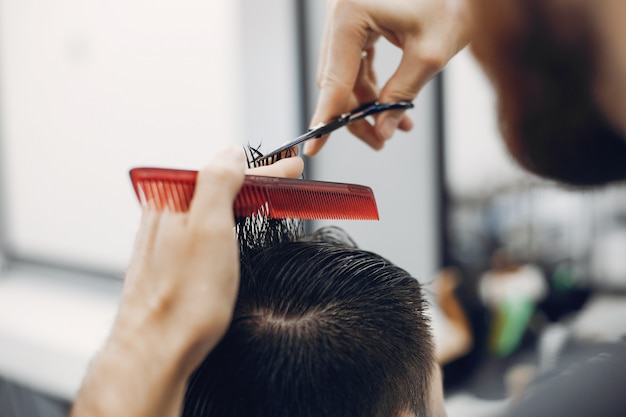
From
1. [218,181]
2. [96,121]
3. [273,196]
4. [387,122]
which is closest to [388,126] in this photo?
[387,122]

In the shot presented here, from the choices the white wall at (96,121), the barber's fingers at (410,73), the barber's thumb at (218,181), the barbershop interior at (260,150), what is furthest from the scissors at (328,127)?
the white wall at (96,121)

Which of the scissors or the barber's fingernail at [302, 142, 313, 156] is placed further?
the barber's fingernail at [302, 142, 313, 156]

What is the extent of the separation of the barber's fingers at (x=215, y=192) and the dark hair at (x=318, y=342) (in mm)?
203

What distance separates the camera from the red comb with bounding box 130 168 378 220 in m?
0.47

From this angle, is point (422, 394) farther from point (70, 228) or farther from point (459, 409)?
point (70, 228)

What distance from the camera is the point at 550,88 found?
0.46m

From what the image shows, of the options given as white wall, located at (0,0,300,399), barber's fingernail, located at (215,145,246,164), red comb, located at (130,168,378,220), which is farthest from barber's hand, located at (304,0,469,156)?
white wall, located at (0,0,300,399)

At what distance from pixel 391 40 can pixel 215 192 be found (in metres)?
0.53

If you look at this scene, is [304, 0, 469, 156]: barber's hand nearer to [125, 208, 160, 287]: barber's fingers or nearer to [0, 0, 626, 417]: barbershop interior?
[0, 0, 626, 417]: barbershop interior

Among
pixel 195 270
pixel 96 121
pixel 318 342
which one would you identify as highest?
pixel 96 121

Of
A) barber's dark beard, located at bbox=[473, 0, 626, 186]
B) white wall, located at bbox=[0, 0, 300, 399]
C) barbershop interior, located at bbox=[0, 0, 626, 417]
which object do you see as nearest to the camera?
barber's dark beard, located at bbox=[473, 0, 626, 186]

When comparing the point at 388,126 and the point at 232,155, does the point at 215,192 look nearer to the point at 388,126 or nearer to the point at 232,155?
the point at 232,155

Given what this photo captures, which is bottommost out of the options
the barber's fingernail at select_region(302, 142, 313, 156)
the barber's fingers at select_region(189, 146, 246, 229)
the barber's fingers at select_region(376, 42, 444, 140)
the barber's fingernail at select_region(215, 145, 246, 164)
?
the barber's fingers at select_region(189, 146, 246, 229)

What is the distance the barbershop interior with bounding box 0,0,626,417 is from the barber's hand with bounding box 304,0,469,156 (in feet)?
0.25
